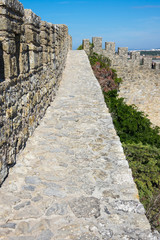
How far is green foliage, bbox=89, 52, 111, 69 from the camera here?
13.8 metres

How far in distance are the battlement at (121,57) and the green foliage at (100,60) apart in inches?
12.7

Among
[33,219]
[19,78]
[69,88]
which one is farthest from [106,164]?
[69,88]

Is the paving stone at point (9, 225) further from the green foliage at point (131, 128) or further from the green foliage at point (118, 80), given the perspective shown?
the green foliage at point (118, 80)

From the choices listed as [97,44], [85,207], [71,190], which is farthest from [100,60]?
[85,207]

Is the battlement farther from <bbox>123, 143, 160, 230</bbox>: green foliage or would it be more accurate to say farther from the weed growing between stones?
<bbox>123, 143, 160, 230</bbox>: green foliage

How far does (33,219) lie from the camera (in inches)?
85.5

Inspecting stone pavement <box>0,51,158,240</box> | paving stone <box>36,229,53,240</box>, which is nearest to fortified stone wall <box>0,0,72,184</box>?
stone pavement <box>0,51,158,240</box>

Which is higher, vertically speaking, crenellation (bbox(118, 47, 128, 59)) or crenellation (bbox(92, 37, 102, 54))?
crenellation (bbox(92, 37, 102, 54))

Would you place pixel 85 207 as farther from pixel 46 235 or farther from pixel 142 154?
pixel 142 154

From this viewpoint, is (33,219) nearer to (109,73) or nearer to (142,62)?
(109,73)

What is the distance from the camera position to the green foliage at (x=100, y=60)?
13792 millimetres

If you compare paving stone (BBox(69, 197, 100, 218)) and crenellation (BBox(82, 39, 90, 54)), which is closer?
paving stone (BBox(69, 197, 100, 218))

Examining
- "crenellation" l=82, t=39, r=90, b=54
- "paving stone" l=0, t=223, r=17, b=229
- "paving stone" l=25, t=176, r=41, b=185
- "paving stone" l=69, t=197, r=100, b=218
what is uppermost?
"crenellation" l=82, t=39, r=90, b=54

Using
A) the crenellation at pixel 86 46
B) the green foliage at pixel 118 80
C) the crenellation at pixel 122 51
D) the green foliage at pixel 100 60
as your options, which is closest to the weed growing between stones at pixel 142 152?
the green foliage at pixel 100 60
